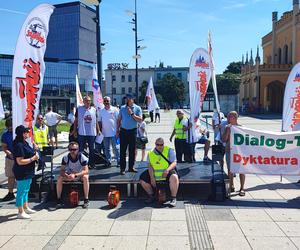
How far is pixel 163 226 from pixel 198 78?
4.85 m

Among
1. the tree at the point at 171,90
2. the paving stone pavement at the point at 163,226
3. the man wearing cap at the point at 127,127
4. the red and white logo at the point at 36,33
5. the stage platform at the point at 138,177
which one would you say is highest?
the tree at the point at 171,90

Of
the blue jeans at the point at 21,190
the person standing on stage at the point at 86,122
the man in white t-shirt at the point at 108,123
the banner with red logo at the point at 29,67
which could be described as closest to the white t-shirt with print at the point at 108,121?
the man in white t-shirt at the point at 108,123

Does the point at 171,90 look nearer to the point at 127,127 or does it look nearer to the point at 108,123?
the point at 108,123

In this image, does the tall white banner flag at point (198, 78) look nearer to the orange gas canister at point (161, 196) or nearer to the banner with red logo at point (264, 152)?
the banner with red logo at point (264, 152)

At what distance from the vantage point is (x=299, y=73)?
10.3 metres

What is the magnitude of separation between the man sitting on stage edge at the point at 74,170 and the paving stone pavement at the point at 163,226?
36 centimetres

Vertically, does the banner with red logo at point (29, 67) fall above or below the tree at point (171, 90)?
below

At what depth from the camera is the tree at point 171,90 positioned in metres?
95.8

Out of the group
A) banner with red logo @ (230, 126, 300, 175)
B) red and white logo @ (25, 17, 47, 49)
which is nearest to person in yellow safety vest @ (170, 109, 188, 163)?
banner with red logo @ (230, 126, 300, 175)

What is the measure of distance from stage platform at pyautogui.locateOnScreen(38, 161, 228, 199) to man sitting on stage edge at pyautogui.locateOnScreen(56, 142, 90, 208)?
598mm

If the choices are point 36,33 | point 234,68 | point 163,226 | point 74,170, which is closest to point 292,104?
point 163,226

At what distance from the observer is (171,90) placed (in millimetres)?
95938

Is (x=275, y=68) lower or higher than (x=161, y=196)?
higher

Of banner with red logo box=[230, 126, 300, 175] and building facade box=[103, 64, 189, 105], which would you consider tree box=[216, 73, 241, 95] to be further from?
banner with red logo box=[230, 126, 300, 175]
